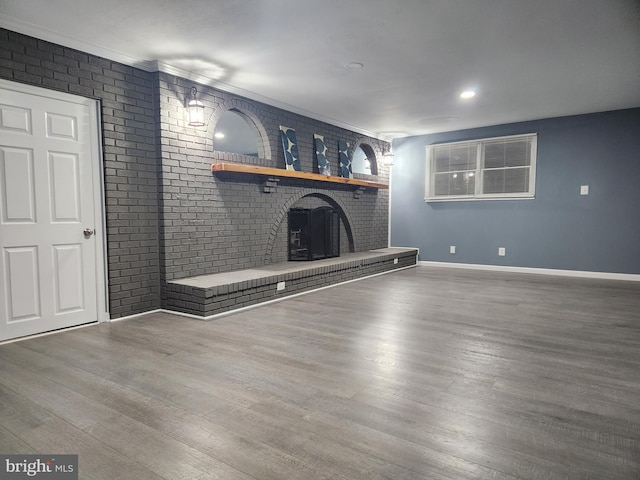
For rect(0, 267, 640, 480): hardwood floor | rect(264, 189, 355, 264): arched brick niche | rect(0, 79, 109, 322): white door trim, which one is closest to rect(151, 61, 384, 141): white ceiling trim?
rect(0, 79, 109, 322): white door trim

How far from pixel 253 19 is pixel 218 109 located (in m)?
1.65

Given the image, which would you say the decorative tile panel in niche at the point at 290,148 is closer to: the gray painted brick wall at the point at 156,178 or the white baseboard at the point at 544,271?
the gray painted brick wall at the point at 156,178

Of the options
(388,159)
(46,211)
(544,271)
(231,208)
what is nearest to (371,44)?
(231,208)

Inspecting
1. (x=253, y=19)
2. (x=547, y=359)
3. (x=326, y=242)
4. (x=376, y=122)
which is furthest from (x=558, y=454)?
(x=376, y=122)

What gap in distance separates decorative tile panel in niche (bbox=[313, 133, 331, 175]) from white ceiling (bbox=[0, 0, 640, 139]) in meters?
0.84

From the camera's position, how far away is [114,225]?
3666 mm

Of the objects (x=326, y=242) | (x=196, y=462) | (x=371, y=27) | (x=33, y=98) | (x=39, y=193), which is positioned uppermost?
(x=371, y=27)

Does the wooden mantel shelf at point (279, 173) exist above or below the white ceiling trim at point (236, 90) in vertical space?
below

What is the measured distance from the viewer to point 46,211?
10.8 ft

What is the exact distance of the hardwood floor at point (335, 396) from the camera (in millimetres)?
1566

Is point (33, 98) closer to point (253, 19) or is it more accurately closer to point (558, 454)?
point (253, 19)

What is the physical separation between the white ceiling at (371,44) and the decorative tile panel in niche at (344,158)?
1.29 m

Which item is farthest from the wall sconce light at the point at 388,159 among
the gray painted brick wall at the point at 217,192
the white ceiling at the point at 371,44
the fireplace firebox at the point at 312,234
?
the white ceiling at the point at 371,44

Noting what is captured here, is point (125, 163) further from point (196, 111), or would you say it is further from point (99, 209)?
point (196, 111)
